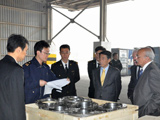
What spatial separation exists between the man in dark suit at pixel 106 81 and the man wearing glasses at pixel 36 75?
0.83 meters

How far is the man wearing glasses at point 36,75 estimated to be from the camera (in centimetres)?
295

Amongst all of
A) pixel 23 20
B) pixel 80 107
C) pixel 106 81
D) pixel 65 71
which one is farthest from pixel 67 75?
pixel 23 20

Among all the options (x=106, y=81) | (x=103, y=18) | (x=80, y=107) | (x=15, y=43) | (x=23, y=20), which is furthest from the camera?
(x=23, y=20)

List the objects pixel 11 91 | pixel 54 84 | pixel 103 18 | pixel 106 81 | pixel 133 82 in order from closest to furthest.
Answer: pixel 11 91 → pixel 54 84 → pixel 106 81 → pixel 133 82 → pixel 103 18

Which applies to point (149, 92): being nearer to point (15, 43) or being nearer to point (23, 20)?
point (15, 43)

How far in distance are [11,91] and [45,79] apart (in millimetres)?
1232

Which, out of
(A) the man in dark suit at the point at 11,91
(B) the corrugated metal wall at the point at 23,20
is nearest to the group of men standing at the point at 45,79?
(A) the man in dark suit at the point at 11,91

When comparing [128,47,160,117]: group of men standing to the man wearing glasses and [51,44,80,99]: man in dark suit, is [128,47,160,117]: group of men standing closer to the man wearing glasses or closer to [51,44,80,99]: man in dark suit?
the man wearing glasses

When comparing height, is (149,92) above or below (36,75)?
below

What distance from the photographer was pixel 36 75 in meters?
3.09

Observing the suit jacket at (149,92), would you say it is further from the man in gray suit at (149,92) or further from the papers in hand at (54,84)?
the papers in hand at (54,84)

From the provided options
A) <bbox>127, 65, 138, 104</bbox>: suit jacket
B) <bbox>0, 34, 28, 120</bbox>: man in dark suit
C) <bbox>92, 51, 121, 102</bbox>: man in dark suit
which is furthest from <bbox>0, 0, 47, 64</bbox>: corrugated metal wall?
<bbox>0, 34, 28, 120</bbox>: man in dark suit

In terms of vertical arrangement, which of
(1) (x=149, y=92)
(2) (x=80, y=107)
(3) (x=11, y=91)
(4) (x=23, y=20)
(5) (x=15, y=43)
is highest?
(4) (x=23, y=20)

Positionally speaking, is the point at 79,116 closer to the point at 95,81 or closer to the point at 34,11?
the point at 95,81
